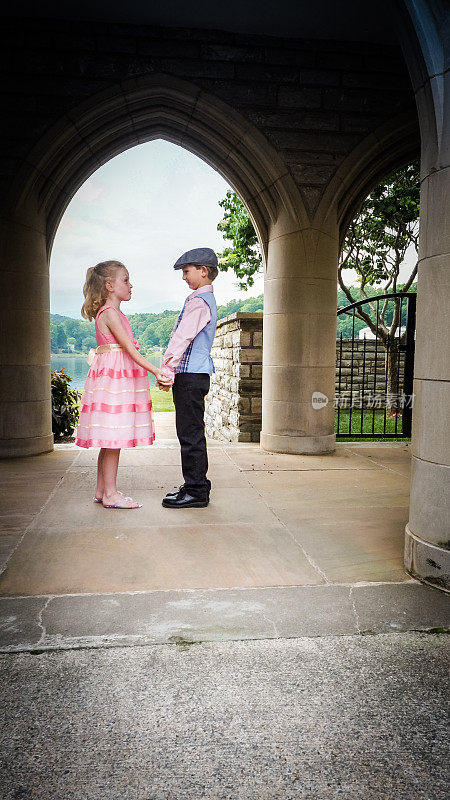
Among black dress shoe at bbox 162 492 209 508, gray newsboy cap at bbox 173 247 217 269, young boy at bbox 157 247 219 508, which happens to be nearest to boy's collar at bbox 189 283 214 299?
young boy at bbox 157 247 219 508

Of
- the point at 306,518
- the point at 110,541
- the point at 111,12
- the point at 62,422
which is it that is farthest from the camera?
the point at 62,422

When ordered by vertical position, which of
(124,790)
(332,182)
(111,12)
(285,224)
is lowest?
(124,790)

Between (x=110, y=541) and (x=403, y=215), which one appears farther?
(x=403, y=215)

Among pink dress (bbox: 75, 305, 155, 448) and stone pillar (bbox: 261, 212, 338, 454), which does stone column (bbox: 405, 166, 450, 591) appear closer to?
pink dress (bbox: 75, 305, 155, 448)

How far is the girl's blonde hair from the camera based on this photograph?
3.80 m

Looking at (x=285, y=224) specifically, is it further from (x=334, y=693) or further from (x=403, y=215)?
(x=403, y=215)

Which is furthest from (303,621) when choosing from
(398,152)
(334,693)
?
(398,152)

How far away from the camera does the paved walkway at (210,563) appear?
7.50 feet

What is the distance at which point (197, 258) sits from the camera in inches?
153

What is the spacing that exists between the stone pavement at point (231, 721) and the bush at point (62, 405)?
631 cm

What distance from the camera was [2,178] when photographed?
19.2 ft

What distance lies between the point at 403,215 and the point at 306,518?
966 cm

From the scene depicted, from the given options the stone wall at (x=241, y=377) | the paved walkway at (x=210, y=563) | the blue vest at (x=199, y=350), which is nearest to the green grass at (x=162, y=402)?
the stone wall at (x=241, y=377)

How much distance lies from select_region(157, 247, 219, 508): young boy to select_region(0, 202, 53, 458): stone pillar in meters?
2.62
